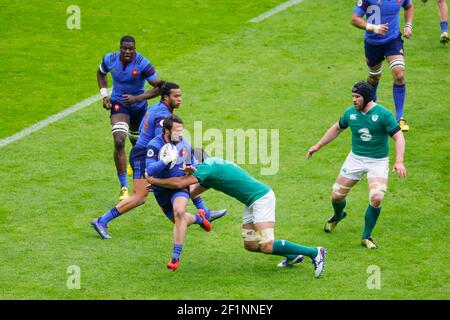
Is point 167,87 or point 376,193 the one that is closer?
point 376,193

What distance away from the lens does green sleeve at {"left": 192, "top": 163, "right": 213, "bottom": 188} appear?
12922 millimetres

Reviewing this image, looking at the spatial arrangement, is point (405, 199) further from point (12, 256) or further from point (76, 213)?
point (12, 256)

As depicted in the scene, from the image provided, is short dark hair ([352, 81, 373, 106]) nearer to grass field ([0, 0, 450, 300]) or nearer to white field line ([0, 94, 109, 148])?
grass field ([0, 0, 450, 300])

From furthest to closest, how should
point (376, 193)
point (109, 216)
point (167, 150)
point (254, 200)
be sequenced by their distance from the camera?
point (109, 216) < point (376, 193) < point (167, 150) < point (254, 200)

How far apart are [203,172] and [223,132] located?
6677 mm

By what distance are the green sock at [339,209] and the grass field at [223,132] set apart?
0.28m

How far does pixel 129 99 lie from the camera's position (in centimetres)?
1639

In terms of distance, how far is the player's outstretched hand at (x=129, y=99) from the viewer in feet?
53.7

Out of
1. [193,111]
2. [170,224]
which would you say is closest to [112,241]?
[170,224]

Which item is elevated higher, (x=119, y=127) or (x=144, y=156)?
(x=144, y=156)

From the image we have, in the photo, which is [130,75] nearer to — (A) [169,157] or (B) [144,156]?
(B) [144,156]

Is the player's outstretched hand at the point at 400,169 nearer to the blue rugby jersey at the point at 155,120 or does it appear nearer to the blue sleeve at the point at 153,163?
the blue sleeve at the point at 153,163

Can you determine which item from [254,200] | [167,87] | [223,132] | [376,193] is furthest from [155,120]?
[223,132]

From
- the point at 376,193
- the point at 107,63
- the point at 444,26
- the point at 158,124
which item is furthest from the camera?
the point at 444,26
